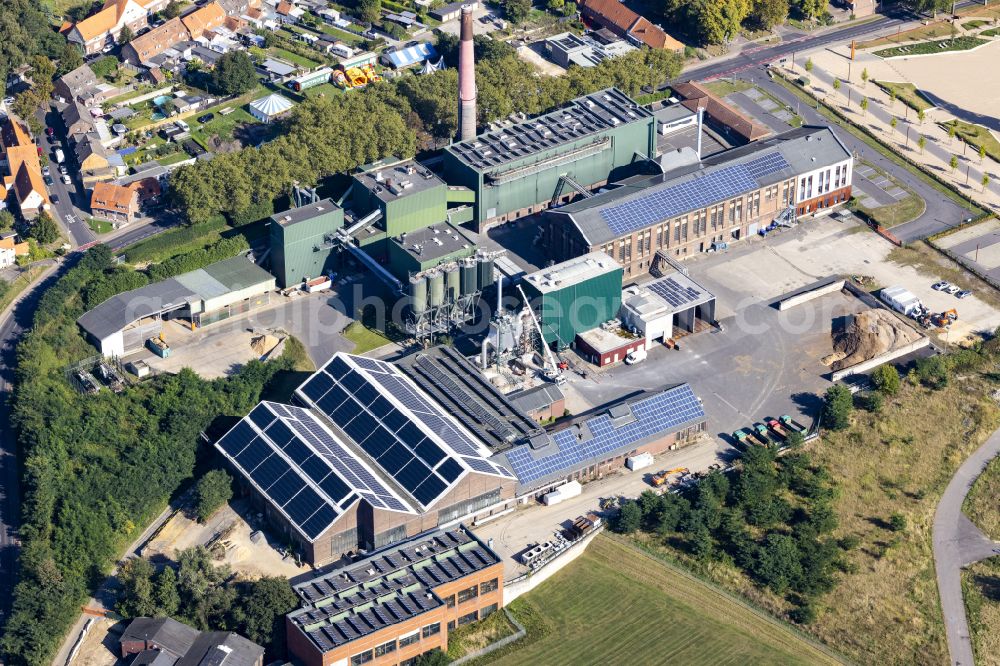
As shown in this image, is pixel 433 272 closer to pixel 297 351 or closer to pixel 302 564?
pixel 297 351

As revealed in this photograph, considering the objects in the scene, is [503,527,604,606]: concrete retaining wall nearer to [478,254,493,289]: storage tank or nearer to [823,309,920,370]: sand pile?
[478,254,493,289]: storage tank

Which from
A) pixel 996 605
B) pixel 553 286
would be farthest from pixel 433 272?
pixel 996 605

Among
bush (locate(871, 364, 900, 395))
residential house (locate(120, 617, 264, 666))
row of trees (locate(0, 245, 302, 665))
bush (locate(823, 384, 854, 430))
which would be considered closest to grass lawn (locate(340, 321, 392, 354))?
row of trees (locate(0, 245, 302, 665))

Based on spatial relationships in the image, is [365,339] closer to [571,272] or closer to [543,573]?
[571,272]

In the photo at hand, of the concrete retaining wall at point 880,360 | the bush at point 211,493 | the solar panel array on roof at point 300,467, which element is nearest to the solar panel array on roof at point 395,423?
the solar panel array on roof at point 300,467

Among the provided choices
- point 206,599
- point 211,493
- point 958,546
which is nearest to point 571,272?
point 211,493
